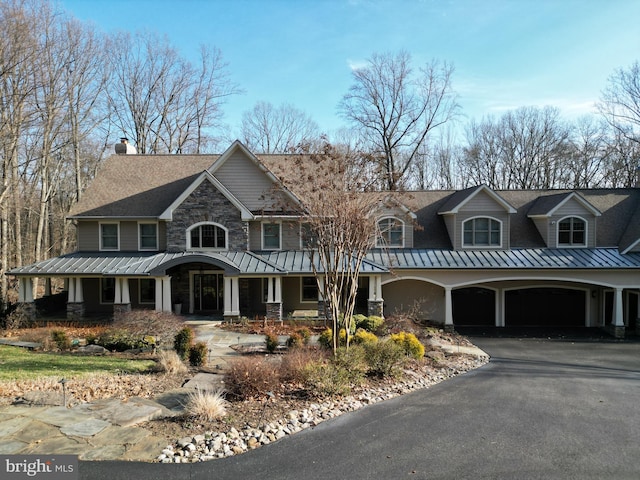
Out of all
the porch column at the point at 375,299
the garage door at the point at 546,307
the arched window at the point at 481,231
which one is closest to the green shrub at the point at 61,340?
the porch column at the point at 375,299

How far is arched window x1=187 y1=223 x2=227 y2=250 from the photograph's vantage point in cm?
1947

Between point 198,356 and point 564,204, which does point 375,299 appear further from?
point 564,204

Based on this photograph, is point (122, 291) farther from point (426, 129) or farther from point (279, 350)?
point (426, 129)

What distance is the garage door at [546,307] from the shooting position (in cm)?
2091

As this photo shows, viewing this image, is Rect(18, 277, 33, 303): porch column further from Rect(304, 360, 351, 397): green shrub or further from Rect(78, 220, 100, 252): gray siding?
Rect(304, 360, 351, 397): green shrub

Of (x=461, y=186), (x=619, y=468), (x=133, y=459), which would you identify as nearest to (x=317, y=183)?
(x=133, y=459)

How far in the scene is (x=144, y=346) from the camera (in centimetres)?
1267

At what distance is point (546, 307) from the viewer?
20.9 meters

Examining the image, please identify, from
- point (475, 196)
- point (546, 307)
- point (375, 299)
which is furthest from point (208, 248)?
point (546, 307)

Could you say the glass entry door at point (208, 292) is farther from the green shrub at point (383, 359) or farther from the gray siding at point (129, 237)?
the green shrub at point (383, 359)

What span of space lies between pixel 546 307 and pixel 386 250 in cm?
910

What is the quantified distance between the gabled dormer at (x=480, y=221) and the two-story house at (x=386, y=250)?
2.0 inches

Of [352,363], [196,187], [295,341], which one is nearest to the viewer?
[352,363]

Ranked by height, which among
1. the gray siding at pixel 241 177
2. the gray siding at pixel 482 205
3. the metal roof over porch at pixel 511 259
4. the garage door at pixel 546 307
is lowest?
the garage door at pixel 546 307
